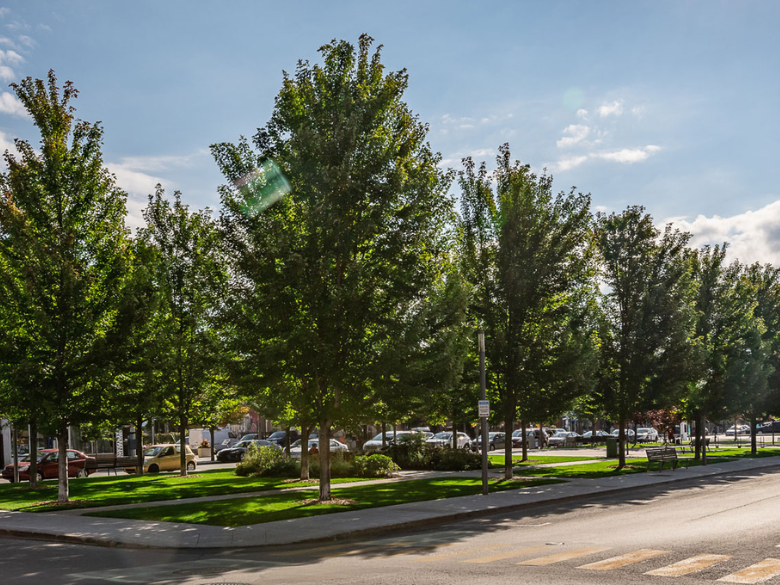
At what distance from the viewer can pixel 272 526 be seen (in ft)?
50.6

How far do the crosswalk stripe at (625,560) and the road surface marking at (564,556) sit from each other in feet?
1.78

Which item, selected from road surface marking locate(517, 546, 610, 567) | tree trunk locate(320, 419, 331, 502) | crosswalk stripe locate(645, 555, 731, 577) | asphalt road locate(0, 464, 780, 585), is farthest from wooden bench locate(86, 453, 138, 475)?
crosswalk stripe locate(645, 555, 731, 577)

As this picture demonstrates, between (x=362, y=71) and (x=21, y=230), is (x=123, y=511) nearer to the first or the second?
(x=21, y=230)

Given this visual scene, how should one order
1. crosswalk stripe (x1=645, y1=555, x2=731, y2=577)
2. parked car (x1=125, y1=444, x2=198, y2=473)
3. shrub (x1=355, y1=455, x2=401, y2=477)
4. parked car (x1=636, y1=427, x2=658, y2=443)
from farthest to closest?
parked car (x1=636, y1=427, x2=658, y2=443)
parked car (x1=125, y1=444, x2=198, y2=473)
shrub (x1=355, y1=455, x2=401, y2=477)
crosswalk stripe (x1=645, y1=555, x2=731, y2=577)

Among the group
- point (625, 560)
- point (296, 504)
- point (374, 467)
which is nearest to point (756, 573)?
point (625, 560)

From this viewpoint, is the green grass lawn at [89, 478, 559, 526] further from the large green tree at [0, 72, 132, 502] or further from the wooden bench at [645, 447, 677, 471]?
the wooden bench at [645, 447, 677, 471]

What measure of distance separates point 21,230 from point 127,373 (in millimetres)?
5151

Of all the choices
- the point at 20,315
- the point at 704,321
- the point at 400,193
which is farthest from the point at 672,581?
the point at 704,321

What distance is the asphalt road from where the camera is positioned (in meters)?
9.90

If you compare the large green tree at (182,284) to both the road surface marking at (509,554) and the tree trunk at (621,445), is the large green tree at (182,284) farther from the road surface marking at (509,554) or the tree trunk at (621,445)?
the road surface marking at (509,554)

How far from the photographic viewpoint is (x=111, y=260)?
73.5ft

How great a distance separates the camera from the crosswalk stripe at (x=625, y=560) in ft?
34.1

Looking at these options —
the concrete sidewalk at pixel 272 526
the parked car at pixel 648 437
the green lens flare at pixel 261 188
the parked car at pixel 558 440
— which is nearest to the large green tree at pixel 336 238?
the green lens flare at pixel 261 188

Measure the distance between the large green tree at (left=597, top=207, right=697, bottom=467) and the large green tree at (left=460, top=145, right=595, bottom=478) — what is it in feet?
17.9
